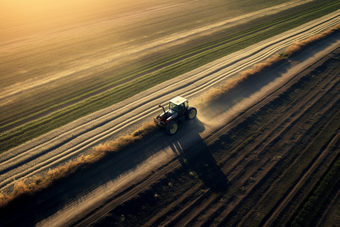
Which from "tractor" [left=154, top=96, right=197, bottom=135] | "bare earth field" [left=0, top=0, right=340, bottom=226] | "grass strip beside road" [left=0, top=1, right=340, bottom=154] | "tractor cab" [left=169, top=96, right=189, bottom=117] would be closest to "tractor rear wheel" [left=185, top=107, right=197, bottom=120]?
"tractor" [left=154, top=96, right=197, bottom=135]

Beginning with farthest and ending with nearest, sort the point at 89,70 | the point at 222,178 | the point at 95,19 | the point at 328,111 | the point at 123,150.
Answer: the point at 95,19 < the point at 89,70 < the point at 328,111 < the point at 123,150 < the point at 222,178

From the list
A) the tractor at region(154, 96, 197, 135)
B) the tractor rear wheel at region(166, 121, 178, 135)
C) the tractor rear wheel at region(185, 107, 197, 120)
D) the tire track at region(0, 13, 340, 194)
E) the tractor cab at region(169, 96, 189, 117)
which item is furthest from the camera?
the tractor rear wheel at region(185, 107, 197, 120)

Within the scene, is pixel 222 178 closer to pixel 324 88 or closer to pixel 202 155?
pixel 202 155

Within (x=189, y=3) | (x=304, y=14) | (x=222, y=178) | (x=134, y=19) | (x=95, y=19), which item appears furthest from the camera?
(x=189, y=3)

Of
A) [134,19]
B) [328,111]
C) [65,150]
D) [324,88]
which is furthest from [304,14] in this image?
[65,150]

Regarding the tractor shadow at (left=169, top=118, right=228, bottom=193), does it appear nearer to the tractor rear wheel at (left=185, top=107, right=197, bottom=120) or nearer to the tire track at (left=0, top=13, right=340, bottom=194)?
the tractor rear wheel at (left=185, top=107, right=197, bottom=120)

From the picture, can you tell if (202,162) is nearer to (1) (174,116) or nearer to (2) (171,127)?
(2) (171,127)
